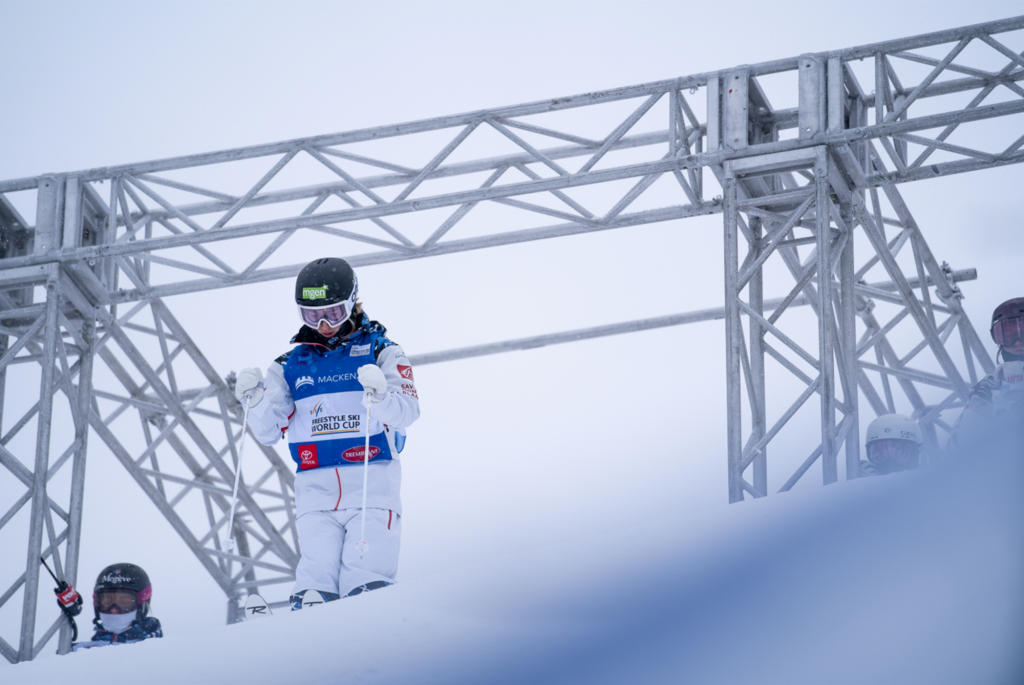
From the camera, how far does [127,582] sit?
20.5ft

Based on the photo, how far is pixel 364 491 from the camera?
4457 mm

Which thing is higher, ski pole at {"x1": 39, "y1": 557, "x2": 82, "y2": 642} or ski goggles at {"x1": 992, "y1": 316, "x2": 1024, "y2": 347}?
ski goggles at {"x1": 992, "y1": 316, "x2": 1024, "y2": 347}

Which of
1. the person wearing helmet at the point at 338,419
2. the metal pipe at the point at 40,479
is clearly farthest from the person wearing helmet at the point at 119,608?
the person wearing helmet at the point at 338,419

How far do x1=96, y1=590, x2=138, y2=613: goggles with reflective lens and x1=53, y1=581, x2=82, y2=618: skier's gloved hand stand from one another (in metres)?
0.33

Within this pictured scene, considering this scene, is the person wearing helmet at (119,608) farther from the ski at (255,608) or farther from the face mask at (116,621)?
the ski at (255,608)

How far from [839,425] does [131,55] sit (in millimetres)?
10682

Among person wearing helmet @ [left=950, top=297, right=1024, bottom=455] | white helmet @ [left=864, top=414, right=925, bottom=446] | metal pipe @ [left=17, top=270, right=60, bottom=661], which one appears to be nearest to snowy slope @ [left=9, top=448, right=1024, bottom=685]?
person wearing helmet @ [left=950, top=297, right=1024, bottom=455]

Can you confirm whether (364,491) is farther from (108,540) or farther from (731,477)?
(108,540)

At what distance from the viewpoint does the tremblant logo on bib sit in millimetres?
4773

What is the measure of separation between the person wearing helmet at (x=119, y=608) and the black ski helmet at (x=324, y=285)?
7.71 feet

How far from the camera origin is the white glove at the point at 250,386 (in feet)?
15.6

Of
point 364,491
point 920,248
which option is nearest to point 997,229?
point 920,248

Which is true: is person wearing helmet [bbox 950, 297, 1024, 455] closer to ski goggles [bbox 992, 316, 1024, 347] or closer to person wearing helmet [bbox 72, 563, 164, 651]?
ski goggles [bbox 992, 316, 1024, 347]

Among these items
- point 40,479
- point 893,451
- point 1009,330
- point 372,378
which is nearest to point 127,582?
point 40,479
